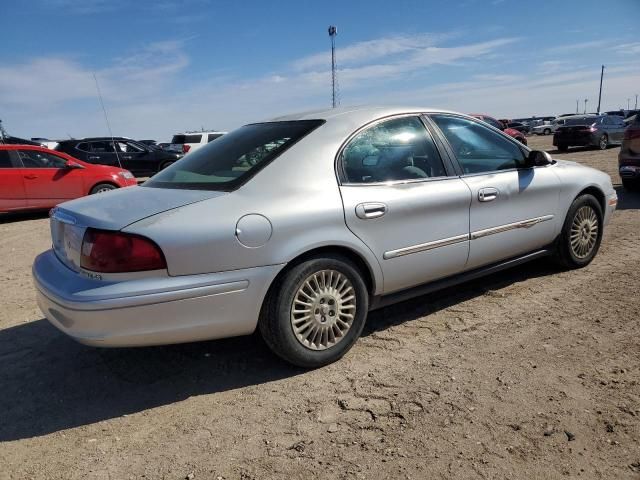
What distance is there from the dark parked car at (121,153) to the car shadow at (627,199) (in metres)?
11.4

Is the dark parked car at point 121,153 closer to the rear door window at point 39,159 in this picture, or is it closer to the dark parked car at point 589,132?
the rear door window at point 39,159

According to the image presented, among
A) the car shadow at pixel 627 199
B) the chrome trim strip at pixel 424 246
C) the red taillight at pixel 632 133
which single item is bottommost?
the car shadow at pixel 627 199

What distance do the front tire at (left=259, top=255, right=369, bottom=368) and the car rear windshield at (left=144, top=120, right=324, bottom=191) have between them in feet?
2.17

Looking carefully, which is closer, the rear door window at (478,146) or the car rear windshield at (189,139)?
the rear door window at (478,146)

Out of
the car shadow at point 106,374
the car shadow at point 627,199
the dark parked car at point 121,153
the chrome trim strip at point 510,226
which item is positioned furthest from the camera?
the dark parked car at point 121,153

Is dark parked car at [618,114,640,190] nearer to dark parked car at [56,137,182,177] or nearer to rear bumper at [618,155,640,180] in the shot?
rear bumper at [618,155,640,180]

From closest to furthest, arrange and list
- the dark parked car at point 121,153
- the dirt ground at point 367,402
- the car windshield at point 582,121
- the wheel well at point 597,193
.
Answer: the dirt ground at point 367,402
the wheel well at point 597,193
the dark parked car at point 121,153
the car windshield at point 582,121

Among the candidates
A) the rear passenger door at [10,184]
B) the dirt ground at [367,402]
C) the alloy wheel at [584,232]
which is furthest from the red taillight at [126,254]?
the rear passenger door at [10,184]

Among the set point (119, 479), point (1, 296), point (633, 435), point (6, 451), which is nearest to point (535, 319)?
point (633, 435)

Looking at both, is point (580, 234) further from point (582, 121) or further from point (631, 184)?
point (582, 121)

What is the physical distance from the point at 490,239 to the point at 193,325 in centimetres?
234

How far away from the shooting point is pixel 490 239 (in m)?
3.95

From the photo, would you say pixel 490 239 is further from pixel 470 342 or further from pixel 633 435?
pixel 633 435

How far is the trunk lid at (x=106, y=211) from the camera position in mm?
2768
